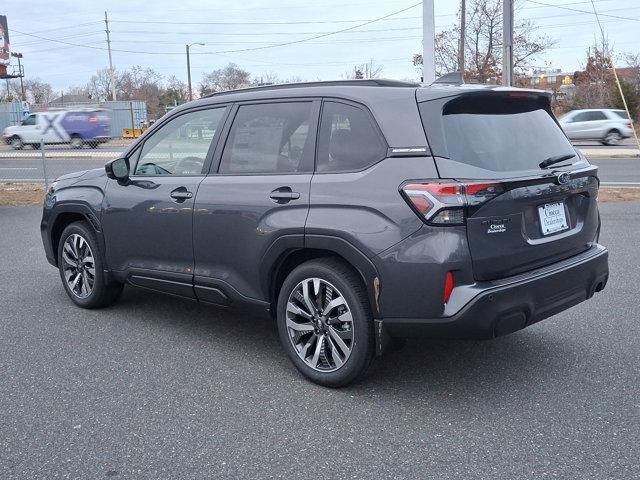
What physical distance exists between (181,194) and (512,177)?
7.63 feet

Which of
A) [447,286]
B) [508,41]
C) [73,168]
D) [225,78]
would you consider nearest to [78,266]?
[447,286]

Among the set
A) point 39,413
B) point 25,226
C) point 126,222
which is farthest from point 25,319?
point 25,226

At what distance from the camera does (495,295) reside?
3.62 metres

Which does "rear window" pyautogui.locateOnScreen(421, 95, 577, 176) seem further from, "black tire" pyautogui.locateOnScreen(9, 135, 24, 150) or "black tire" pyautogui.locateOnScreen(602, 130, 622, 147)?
"black tire" pyautogui.locateOnScreen(9, 135, 24, 150)

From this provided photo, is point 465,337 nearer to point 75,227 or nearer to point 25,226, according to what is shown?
point 75,227

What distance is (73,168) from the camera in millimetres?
21984

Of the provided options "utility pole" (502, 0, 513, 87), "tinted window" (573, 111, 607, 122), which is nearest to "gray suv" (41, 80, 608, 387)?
"utility pole" (502, 0, 513, 87)

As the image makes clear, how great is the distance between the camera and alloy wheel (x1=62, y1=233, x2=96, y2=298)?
19.1 feet

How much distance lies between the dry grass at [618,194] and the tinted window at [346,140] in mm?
9209

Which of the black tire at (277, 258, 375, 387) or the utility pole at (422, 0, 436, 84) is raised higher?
the utility pole at (422, 0, 436, 84)

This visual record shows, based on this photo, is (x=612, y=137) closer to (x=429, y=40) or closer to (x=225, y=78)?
(x=429, y=40)

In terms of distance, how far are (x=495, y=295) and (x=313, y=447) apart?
1.23m

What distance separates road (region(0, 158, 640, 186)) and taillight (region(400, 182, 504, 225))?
1264cm

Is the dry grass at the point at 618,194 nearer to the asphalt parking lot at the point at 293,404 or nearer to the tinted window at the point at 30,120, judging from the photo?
the asphalt parking lot at the point at 293,404
